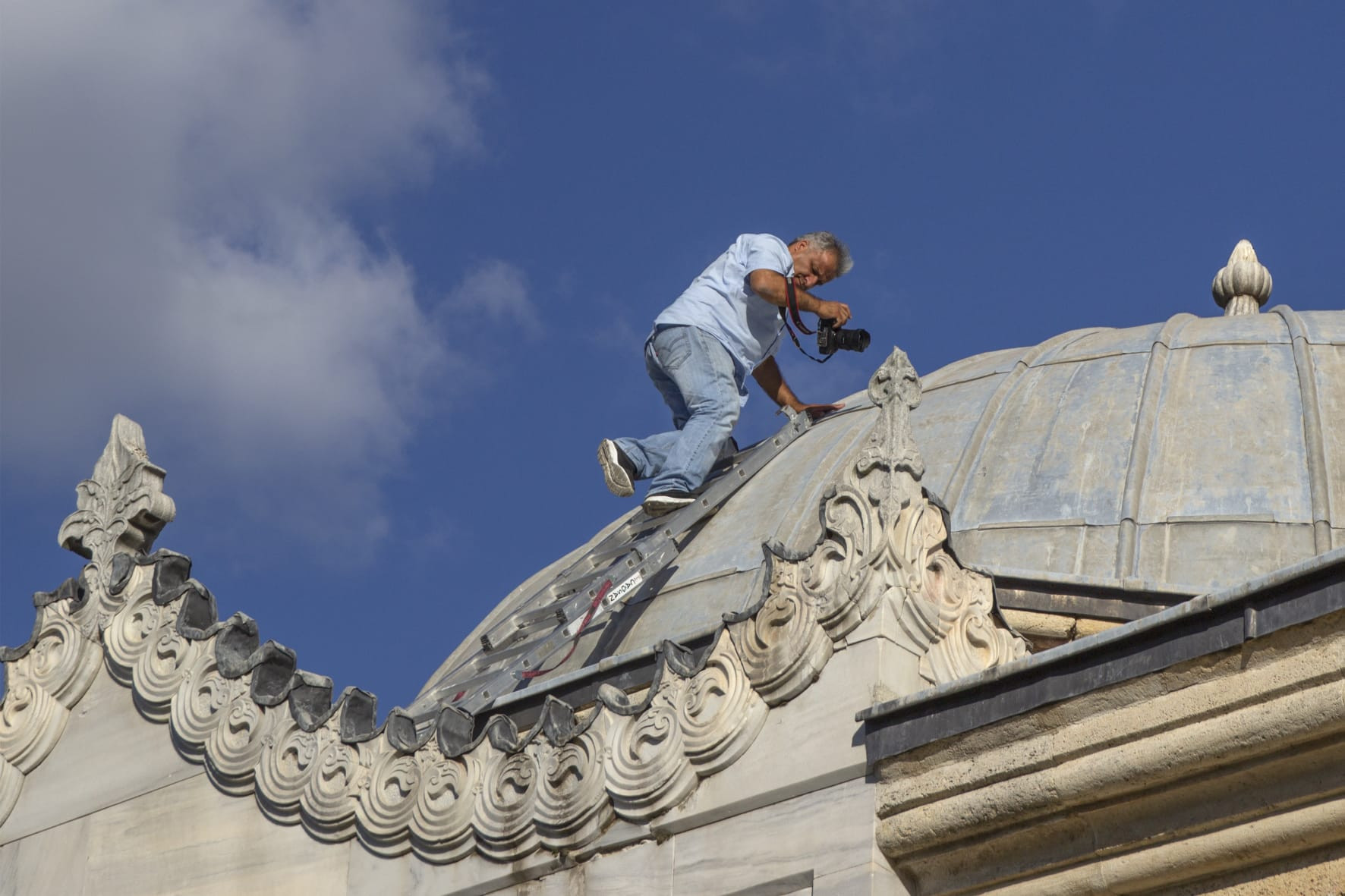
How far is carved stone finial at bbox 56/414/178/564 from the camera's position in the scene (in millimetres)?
14914

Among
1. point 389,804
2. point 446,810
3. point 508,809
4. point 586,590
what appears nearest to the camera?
point 508,809

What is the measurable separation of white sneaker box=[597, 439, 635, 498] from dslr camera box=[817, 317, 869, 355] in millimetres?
1680

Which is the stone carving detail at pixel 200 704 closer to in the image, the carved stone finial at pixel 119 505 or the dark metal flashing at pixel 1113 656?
the carved stone finial at pixel 119 505

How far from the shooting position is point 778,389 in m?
19.3

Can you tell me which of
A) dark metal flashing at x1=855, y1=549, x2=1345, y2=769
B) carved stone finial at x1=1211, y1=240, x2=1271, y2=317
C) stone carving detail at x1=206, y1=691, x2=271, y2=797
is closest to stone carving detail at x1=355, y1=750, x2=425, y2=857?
stone carving detail at x1=206, y1=691, x2=271, y2=797

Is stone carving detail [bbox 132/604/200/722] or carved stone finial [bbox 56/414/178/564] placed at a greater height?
carved stone finial [bbox 56/414/178/564]

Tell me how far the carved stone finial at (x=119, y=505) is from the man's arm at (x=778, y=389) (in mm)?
5837

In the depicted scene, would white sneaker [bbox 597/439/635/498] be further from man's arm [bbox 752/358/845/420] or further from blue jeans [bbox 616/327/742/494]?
man's arm [bbox 752/358/845/420]

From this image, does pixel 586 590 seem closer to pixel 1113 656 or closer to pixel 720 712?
pixel 720 712

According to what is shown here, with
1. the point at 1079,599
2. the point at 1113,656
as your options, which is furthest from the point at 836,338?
the point at 1113,656

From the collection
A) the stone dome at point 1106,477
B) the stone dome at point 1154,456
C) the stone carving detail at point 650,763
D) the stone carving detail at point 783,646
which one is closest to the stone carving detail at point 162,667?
the stone dome at point 1106,477

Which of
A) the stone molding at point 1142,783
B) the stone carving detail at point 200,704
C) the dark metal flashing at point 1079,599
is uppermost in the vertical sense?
the dark metal flashing at point 1079,599

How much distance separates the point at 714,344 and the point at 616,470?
1.25 m

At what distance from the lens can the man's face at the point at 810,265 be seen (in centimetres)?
1783
